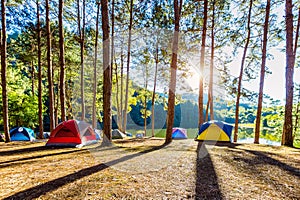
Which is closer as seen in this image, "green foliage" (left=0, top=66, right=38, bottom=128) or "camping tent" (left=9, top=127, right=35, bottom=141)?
"camping tent" (left=9, top=127, right=35, bottom=141)

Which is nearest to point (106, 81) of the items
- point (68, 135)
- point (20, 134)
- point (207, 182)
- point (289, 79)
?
point (68, 135)

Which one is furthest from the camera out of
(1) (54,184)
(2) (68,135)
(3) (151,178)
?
(2) (68,135)

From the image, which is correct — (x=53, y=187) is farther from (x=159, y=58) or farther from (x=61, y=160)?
(x=159, y=58)

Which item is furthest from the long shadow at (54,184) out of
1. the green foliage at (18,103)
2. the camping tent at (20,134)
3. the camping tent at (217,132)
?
the green foliage at (18,103)

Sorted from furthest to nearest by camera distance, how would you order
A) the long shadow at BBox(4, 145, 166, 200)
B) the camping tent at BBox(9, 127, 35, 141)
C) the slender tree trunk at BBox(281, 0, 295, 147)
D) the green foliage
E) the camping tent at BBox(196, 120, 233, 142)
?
the green foliage → the camping tent at BBox(9, 127, 35, 141) → the camping tent at BBox(196, 120, 233, 142) → the slender tree trunk at BBox(281, 0, 295, 147) → the long shadow at BBox(4, 145, 166, 200)

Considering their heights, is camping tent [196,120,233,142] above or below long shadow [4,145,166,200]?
below

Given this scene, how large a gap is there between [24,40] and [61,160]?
1252 cm

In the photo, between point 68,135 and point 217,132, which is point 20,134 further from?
point 217,132

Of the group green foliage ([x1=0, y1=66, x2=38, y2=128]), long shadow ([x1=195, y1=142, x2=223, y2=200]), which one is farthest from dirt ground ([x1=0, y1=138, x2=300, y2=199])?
green foliage ([x1=0, y1=66, x2=38, y2=128])

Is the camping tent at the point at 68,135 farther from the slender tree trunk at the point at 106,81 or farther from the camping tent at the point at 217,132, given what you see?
the camping tent at the point at 217,132

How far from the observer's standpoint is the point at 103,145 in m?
6.62

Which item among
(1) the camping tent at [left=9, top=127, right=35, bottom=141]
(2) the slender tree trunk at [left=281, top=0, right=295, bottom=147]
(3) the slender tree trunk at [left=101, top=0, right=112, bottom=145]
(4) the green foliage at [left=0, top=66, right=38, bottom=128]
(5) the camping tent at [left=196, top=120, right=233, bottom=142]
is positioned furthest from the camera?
(4) the green foliage at [left=0, top=66, right=38, bottom=128]

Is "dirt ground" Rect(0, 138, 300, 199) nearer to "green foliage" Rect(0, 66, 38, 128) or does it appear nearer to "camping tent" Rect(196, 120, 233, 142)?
"camping tent" Rect(196, 120, 233, 142)

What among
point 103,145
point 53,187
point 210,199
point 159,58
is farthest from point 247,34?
point 53,187
